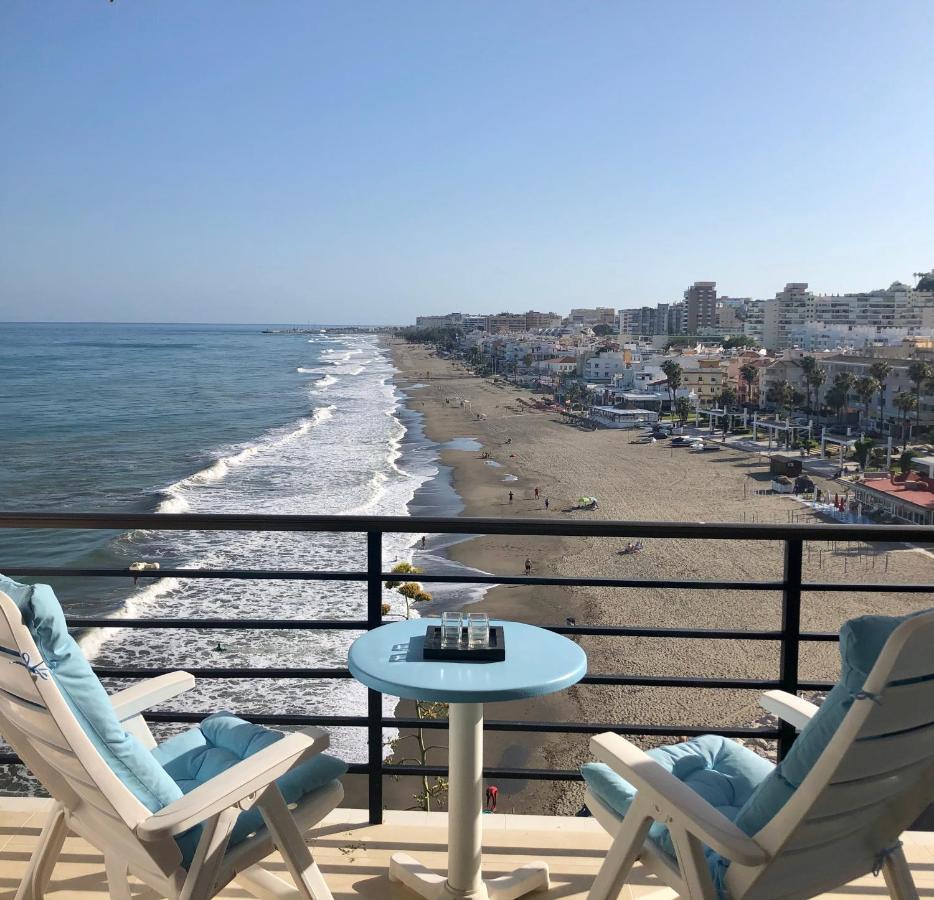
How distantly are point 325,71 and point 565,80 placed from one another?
17.6 feet

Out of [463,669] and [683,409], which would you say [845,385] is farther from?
[463,669]

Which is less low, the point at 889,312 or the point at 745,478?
the point at 889,312

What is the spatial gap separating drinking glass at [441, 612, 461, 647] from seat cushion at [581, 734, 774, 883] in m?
0.38

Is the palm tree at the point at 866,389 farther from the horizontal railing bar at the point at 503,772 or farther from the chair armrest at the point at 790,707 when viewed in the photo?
the chair armrest at the point at 790,707

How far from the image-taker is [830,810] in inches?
52.3

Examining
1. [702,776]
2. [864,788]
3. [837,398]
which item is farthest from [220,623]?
[837,398]

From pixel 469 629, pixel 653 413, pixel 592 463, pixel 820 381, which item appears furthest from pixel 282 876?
pixel 820 381

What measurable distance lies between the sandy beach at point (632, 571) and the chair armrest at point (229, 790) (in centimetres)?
533

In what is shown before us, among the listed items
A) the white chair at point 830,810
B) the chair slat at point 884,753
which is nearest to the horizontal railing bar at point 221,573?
the white chair at point 830,810

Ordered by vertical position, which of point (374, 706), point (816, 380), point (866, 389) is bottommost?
point (866, 389)

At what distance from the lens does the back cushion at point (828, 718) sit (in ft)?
4.19

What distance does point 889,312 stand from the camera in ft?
258

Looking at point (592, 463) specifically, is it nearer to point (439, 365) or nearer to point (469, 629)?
point (469, 629)

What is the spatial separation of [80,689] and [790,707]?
138 centimetres
